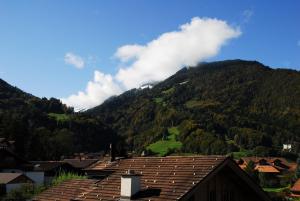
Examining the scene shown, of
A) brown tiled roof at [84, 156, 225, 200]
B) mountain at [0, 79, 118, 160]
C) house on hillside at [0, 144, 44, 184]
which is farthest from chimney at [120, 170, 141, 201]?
mountain at [0, 79, 118, 160]

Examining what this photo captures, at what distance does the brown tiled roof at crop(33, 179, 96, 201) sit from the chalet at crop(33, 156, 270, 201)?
52.4 inches

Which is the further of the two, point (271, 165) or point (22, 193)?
point (271, 165)

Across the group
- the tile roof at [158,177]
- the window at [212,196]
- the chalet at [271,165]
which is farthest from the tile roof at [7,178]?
the chalet at [271,165]

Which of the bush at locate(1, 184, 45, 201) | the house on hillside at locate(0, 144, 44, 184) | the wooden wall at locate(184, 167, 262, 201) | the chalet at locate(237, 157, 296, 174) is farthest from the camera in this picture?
the chalet at locate(237, 157, 296, 174)

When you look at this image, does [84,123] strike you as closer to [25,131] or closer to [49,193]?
[25,131]

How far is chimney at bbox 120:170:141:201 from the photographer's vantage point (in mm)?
18938

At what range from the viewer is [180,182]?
18547mm

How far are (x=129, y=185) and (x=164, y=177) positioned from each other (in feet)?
4.80

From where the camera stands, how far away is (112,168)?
23859 millimetres

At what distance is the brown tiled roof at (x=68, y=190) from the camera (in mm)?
24062

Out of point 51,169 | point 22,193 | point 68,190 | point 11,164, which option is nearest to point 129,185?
point 68,190

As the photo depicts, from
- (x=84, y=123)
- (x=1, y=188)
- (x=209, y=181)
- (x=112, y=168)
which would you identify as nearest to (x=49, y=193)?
(x=112, y=168)

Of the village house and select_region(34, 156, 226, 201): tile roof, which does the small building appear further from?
select_region(34, 156, 226, 201): tile roof

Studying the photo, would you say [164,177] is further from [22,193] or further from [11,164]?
[11,164]
